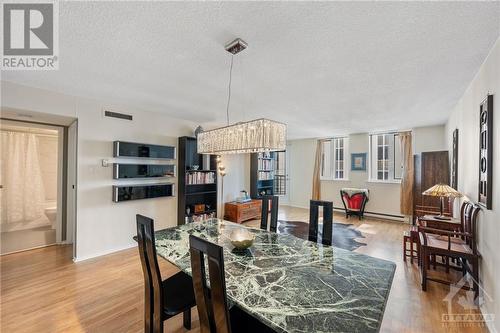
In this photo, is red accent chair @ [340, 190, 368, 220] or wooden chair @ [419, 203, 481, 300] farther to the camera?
red accent chair @ [340, 190, 368, 220]

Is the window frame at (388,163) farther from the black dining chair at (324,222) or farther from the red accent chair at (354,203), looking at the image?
the black dining chair at (324,222)

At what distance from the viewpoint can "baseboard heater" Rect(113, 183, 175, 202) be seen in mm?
3668

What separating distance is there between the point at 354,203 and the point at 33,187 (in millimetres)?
7775

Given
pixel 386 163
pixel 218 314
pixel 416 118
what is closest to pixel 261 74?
pixel 218 314

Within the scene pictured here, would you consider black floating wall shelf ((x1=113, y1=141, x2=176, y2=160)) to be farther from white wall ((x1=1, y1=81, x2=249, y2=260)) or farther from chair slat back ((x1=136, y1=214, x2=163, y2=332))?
chair slat back ((x1=136, y1=214, x2=163, y2=332))

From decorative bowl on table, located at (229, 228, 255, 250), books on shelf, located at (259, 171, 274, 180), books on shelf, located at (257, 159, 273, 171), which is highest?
books on shelf, located at (257, 159, 273, 171)

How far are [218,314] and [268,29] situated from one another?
1891 millimetres

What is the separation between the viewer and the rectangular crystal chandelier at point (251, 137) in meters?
1.96

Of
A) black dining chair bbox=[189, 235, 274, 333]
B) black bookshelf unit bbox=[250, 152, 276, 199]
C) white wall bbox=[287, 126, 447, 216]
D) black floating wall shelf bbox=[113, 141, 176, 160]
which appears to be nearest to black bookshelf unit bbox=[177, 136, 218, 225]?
black floating wall shelf bbox=[113, 141, 176, 160]

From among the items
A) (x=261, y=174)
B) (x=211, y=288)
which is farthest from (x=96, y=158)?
(x=261, y=174)

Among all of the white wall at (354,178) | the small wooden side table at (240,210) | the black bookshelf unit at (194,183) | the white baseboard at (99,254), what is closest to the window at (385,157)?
the white wall at (354,178)

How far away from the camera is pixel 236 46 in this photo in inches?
73.5

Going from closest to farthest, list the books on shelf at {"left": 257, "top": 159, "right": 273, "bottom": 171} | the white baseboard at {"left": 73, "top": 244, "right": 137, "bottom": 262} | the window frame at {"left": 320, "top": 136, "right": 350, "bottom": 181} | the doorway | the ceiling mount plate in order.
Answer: the ceiling mount plate, the white baseboard at {"left": 73, "top": 244, "right": 137, "bottom": 262}, the doorway, the books on shelf at {"left": 257, "top": 159, "right": 273, "bottom": 171}, the window frame at {"left": 320, "top": 136, "right": 350, "bottom": 181}

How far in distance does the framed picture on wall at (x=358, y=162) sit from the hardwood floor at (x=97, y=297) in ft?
10.7
